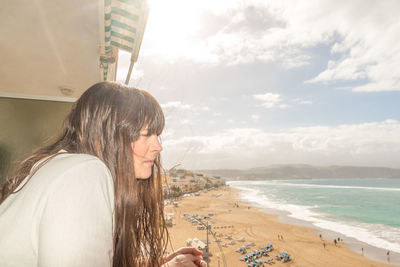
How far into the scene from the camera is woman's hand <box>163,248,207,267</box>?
557mm

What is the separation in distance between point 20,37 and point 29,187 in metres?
1.92

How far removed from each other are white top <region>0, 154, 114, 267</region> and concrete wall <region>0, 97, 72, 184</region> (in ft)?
9.99

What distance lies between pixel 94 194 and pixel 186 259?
1.36 feet

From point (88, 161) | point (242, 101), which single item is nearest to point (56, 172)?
point (88, 161)

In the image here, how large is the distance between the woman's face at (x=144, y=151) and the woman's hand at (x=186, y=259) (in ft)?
0.86

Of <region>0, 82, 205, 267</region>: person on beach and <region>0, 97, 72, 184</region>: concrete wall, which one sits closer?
<region>0, 82, 205, 267</region>: person on beach

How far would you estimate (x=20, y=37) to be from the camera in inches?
62.5

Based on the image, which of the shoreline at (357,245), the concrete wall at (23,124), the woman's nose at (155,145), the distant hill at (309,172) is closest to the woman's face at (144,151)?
the woman's nose at (155,145)

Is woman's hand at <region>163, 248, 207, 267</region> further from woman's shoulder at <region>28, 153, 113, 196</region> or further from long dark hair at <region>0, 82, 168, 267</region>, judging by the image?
woman's shoulder at <region>28, 153, 113, 196</region>

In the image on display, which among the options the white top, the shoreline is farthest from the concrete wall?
the shoreline

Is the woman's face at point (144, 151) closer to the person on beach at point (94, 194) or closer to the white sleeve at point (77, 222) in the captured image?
the person on beach at point (94, 194)

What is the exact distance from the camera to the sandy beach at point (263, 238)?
26.9 feet

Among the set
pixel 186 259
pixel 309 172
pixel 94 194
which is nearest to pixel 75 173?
pixel 94 194

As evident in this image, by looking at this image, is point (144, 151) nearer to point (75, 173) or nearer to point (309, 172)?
point (75, 173)
